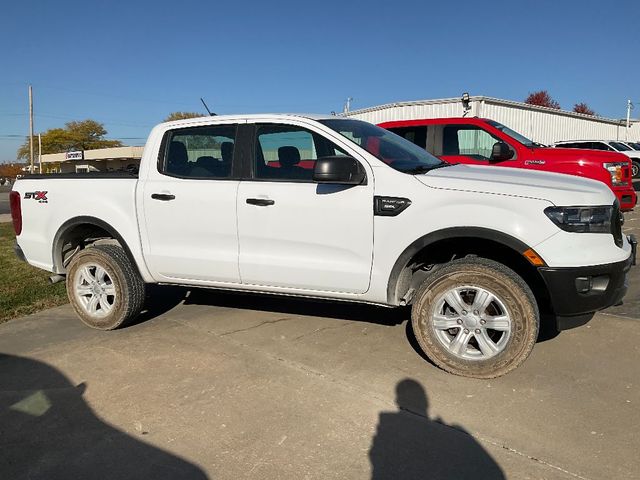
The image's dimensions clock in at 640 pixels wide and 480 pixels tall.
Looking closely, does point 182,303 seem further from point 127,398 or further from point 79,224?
point 127,398

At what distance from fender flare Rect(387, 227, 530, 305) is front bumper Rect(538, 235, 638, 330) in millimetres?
245

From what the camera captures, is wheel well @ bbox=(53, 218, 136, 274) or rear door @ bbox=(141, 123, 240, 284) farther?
wheel well @ bbox=(53, 218, 136, 274)

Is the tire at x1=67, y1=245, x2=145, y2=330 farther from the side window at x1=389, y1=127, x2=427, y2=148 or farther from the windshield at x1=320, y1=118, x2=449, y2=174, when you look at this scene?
the side window at x1=389, y1=127, x2=427, y2=148

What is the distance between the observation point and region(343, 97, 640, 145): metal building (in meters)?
25.3

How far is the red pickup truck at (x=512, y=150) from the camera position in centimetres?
831

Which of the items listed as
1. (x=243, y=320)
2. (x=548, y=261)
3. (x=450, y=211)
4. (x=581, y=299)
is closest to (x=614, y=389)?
(x=581, y=299)

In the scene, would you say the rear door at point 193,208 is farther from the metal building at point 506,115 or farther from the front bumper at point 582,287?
→ the metal building at point 506,115

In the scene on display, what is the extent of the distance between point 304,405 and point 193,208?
1905mm

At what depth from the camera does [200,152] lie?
4.64 meters

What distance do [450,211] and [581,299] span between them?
99 cm

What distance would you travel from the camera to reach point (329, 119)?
4461 mm

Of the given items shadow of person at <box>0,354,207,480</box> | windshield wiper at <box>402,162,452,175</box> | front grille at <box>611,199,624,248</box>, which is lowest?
shadow of person at <box>0,354,207,480</box>

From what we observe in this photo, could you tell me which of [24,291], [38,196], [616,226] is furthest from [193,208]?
[24,291]

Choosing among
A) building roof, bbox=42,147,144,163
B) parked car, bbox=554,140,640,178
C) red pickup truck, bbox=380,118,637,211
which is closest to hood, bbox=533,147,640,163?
red pickup truck, bbox=380,118,637,211
